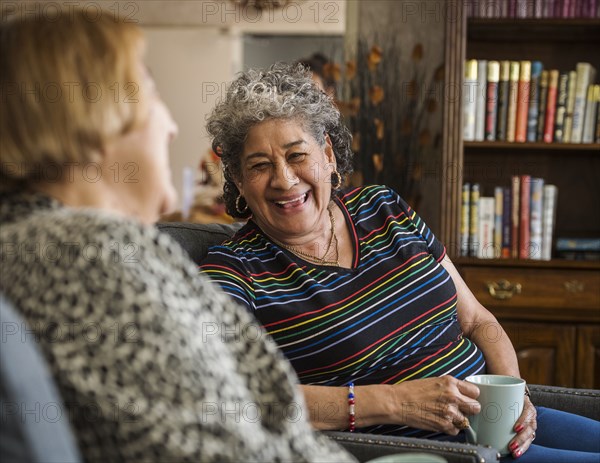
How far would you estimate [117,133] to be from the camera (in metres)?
0.89

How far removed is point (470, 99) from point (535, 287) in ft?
2.30

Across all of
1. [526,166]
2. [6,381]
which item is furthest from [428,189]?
[6,381]

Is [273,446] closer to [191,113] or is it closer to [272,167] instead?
[272,167]

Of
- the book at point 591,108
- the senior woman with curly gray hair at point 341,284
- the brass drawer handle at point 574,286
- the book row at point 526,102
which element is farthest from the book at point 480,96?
the senior woman with curly gray hair at point 341,284

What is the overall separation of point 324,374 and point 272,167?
0.47 m

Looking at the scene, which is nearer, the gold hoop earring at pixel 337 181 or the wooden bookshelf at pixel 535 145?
the gold hoop earring at pixel 337 181

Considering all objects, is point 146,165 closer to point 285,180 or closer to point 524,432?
point 285,180

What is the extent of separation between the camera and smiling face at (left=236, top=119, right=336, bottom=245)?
1763 mm

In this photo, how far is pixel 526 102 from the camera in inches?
115

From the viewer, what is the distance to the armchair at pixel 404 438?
4.16ft

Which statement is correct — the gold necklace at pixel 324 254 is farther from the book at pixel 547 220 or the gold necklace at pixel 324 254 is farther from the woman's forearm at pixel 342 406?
the book at pixel 547 220

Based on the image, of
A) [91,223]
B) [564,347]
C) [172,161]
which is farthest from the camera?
[172,161]

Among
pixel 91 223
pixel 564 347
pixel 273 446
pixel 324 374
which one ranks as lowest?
pixel 564 347

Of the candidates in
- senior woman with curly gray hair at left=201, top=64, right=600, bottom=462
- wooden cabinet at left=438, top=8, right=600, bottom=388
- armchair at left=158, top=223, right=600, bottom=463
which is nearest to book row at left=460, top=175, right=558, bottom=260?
wooden cabinet at left=438, top=8, right=600, bottom=388
